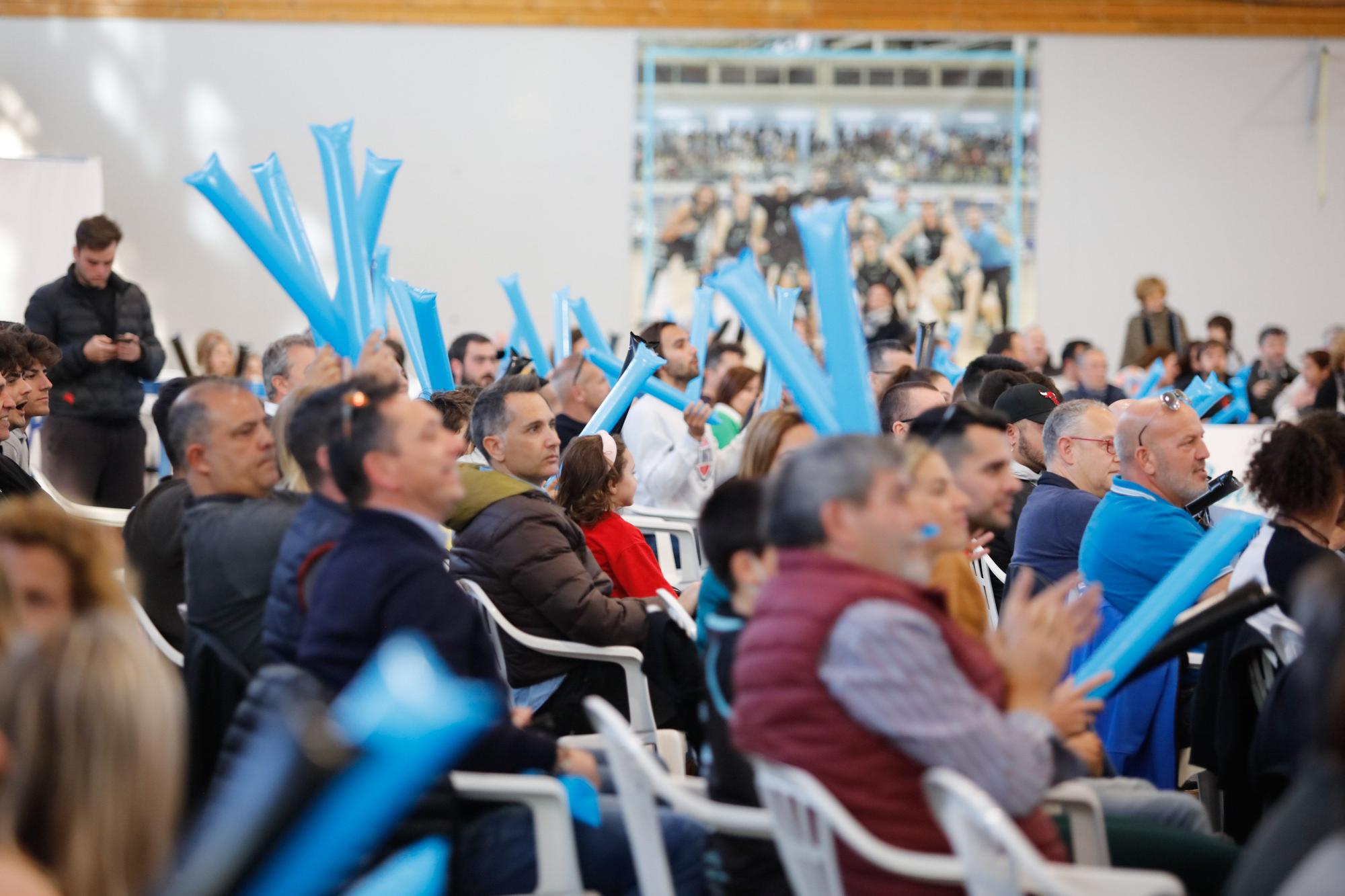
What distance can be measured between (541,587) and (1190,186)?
1051cm

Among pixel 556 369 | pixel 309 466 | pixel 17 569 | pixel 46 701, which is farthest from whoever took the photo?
pixel 556 369

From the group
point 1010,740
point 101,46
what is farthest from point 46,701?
point 101,46

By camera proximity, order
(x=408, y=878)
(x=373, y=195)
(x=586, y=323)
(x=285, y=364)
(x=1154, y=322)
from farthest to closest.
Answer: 1. (x=1154, y=322)
2. (x=586, y=323)
3. (x=285, y=364)
4. (x=373, y=195)
5. (x=408, y=878)

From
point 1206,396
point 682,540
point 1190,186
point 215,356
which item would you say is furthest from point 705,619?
point 1190,186

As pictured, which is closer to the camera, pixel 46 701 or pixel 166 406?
pixel 46 701

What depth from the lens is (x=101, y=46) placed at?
12.1 metres

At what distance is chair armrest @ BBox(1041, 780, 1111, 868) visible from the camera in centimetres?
225

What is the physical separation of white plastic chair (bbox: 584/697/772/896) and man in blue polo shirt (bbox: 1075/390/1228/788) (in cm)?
146

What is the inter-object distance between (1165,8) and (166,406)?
1084cm

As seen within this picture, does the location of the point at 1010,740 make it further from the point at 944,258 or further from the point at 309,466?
the point at 944,258

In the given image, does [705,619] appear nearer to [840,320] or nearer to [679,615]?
[840,320]

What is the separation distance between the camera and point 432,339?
429cm

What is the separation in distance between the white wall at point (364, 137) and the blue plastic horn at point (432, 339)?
8071 millimetres

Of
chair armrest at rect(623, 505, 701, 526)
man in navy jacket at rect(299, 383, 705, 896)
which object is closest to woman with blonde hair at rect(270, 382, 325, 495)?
man in navy jacket at rect(299, 383, 705, 896)
